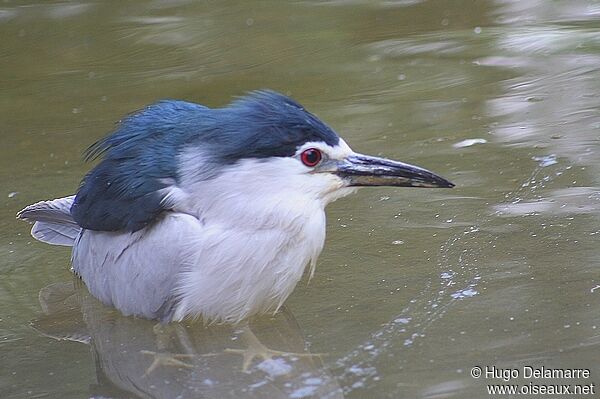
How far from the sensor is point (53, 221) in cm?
568

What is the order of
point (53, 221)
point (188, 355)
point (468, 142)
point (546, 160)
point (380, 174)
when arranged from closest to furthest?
1. point (188, 355)
2. point (380, 174)
3. point (53, 221)
4. point (546, 160)
5. point (468, 142)

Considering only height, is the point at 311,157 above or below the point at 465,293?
above

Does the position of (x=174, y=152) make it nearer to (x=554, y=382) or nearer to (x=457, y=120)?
(x=554, y=382)

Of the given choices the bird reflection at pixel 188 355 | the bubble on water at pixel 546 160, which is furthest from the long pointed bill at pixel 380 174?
the bubble on water at pixel 546 160

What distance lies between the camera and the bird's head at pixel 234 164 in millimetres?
4734

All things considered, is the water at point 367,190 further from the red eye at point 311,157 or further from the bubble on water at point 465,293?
the red eye at point 311,157

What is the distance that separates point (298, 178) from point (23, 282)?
156 cm

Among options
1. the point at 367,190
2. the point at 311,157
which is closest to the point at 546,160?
the point at 367,190

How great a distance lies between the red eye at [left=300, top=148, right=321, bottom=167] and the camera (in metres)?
4.75

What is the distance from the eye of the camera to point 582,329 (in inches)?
169

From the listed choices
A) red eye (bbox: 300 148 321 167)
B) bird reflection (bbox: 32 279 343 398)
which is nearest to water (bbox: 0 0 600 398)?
bird reflection (bbox: 32 279 343 398)

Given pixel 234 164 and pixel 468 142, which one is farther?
pixel 468 142

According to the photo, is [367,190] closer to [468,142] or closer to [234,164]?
[468,142]

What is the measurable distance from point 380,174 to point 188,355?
3.77ft
